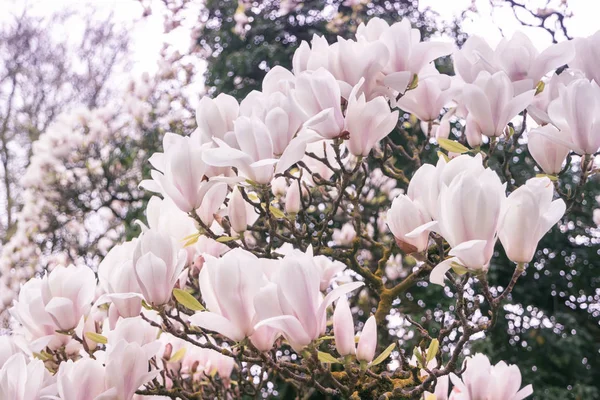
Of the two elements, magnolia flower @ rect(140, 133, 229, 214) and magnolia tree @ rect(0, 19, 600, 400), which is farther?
magnolia flower @ rect(140, 133, 229, 214)

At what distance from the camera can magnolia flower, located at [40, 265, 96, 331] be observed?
2.58ft

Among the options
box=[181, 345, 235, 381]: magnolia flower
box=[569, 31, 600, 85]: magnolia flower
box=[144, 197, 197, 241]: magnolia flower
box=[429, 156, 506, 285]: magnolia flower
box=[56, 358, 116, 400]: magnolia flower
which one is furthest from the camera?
box=[181, 345, 235, 381]: magnolia flower

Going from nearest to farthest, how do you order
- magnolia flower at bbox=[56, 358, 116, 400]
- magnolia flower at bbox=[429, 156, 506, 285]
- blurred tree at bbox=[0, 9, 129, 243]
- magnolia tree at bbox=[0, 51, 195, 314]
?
1. magnolia flower at bbox=[429, 156, 506, 285]
2. magnolia flower at bbox=[56, 358, 116, 400]
3. magnolia tree at bbox=[0, 51, 195, 314]
4. blurred tree at bbox=[0, 9, 129, 243]

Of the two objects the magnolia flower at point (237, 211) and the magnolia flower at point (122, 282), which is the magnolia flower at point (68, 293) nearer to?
the magnolia flower at point (122, 282)

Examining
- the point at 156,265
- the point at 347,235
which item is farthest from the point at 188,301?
the point at 347,235

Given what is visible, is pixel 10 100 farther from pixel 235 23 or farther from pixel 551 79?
pixel 551 79

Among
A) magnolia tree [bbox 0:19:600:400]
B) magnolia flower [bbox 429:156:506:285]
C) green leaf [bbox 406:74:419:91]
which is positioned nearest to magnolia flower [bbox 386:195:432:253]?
magnolia tree [bbox 0:19:600:400]

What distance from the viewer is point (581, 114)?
0.67m

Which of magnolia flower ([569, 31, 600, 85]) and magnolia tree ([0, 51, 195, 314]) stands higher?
magnolia tree ([0, 51, 195, 314])

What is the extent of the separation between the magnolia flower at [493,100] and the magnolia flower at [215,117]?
13.8 inches

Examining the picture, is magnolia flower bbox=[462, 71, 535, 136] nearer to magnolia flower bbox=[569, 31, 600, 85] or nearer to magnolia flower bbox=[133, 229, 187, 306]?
magnolia flower bbox=[569, 31, 600, 85]

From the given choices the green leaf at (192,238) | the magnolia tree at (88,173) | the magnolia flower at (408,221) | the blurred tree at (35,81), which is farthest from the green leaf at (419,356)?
the blurred tree at (35,81)

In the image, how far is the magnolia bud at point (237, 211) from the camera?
0.79 metres

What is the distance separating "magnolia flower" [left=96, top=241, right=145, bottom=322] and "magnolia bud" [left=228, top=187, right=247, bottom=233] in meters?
0.16
